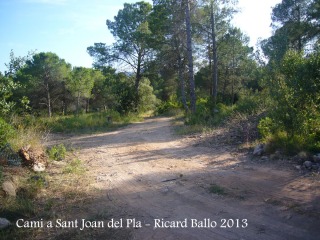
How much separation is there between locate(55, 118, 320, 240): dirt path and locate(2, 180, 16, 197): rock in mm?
1463

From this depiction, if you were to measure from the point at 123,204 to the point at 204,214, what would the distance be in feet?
4.43

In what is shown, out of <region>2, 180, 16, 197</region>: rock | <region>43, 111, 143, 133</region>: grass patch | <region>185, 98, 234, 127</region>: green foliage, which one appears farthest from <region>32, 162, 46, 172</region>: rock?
<region>43, 111, 143, 133</region>: grass patch

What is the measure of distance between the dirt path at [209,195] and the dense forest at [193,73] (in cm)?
178

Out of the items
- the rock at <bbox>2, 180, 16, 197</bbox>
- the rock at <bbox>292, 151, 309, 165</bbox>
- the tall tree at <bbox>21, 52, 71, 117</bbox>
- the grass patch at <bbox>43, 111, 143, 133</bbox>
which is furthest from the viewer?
the tall tree at <bbox>21, 52, 71, 117</bbox>

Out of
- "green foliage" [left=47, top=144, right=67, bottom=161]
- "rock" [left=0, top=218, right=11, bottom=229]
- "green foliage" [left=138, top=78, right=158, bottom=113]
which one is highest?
"green foliage" [left=138, top=78, right=158, bottom=113]

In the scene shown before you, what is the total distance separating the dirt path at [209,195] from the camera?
3395mm

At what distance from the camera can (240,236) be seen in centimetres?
321

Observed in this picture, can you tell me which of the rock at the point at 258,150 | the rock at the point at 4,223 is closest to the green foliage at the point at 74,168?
the rock at the point at 4,223

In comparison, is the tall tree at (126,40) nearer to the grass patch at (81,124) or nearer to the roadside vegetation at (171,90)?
A: the roadside vegetation at (171,90)

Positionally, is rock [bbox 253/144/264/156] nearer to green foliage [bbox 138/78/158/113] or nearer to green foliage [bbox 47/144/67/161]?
green foliage [bbox 47/144/67/161]

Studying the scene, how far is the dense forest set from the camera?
643 centimetres

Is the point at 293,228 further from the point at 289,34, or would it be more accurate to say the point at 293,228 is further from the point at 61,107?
the point at 61,107

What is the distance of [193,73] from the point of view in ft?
48.3

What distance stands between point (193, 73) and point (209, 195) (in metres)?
11.0
